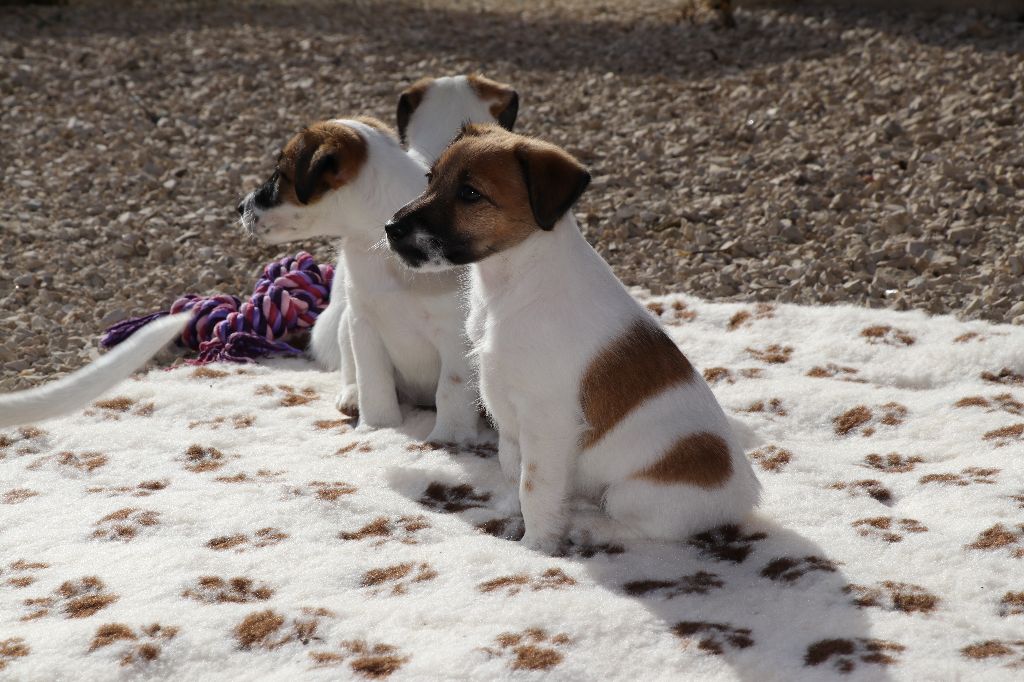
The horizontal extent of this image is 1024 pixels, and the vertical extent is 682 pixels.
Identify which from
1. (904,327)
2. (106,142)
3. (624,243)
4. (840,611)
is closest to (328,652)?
(840,611)

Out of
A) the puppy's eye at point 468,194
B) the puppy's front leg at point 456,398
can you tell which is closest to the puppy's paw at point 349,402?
the puppy's front leg at point 456,398

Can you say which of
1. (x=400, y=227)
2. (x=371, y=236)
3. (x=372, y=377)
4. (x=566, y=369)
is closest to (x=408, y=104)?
(x=371, y=236)

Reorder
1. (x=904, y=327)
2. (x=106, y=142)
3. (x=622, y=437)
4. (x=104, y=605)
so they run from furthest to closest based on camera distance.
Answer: (x=106, y=142)
(x=904, y=327)
(x=622, y=437)
(x=104, y=605)

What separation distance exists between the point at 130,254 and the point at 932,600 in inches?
215

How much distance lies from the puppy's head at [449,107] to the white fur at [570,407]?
66.7 inches

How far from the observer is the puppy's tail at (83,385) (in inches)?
143

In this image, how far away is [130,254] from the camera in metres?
7.17

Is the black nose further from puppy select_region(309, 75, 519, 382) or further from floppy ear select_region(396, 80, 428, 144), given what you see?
floppy ear select_region(396, 80, 428, 144)

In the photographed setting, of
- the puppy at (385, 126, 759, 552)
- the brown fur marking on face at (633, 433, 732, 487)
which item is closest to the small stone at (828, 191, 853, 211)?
the puppy at (385, 126, 759, 552)

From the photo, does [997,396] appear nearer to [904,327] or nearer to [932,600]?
[904,327]

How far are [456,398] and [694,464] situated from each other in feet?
4.00

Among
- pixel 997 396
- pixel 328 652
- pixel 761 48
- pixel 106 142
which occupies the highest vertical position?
pixel 761 48

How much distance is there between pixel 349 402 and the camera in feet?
16.4

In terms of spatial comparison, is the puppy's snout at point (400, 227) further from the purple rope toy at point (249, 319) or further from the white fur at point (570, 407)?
the purple rope toy at point (249, 319)
